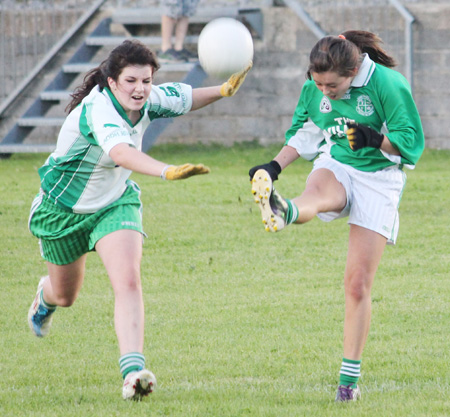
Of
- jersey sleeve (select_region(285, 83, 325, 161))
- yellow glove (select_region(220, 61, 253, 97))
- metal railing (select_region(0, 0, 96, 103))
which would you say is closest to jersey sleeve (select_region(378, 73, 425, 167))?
jersey sleeve (select_region(285, 83, 325, 161))

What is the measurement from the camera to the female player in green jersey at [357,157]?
16.0 feet

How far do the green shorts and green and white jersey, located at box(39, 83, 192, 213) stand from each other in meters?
0.05

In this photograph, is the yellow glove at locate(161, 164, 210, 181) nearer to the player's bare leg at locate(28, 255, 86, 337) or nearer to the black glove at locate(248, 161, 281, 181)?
the black glove at locate(248, 161, 281, 181)

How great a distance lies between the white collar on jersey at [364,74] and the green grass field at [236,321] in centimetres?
166

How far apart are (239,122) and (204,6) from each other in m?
2.04

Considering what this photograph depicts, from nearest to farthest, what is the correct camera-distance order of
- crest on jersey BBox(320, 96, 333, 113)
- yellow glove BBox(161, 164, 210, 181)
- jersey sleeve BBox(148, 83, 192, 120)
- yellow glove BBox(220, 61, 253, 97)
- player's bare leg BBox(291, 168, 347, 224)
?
yellow glove BBox(161, 164, 210, 181)
player's bare leg BBox(291, 168, 347, 224)
crest on jersey BBox(320, 96, 333, 113)
jersey sleeve BBox(148, 83, 192, 120)
yellow glove BBox(220, 61, 253, 97)

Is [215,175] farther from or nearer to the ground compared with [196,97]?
nearer to the ground

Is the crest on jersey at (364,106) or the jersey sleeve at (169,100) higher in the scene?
the crest on jersey at (364,106)

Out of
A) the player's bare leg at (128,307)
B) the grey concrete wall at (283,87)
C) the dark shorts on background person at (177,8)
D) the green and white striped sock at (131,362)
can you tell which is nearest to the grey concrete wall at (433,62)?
the grey concrete wall at (283,87)

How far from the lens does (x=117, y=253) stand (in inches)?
198

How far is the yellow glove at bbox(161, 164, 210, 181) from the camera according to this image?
13.7 feet

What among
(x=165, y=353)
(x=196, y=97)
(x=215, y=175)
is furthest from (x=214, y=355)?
(x=215, y=175)

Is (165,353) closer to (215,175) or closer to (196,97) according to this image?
(196,97)

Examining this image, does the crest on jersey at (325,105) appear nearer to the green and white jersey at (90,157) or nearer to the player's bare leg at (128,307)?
the green and white jersey at (90,157)
